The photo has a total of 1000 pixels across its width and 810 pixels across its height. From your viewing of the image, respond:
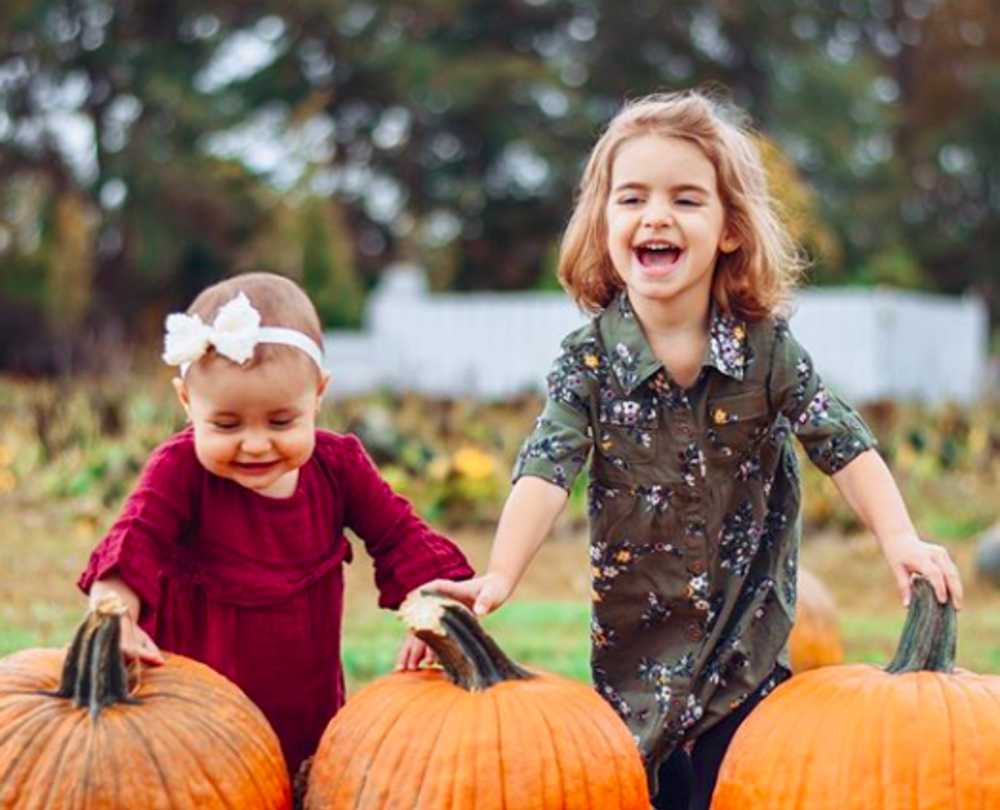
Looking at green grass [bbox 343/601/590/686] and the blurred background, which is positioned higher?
the blurred background

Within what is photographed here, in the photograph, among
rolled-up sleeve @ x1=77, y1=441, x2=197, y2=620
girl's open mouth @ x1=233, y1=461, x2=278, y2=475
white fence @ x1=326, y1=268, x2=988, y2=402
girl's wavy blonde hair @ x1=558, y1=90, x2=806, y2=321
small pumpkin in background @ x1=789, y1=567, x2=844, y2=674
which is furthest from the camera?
white fence @ x1=326, y1=268, x2=988, y2=402

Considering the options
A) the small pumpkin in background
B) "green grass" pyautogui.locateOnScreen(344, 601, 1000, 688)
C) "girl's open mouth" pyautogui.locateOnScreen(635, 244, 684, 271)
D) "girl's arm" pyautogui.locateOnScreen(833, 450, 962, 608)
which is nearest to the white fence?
"green grass" pyautogui.locateOnScreen(344, 601, 1000, 688)

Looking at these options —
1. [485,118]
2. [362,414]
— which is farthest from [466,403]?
[485,118]

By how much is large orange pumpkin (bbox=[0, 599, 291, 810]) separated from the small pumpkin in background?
2.54 m

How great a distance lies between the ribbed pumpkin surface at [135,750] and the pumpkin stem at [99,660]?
0.06 feet

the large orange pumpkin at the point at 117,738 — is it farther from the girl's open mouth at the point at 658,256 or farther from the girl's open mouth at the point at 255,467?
the girl's open mouth at the point at 658,256

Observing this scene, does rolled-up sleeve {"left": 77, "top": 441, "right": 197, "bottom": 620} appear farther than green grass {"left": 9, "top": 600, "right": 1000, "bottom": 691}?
No

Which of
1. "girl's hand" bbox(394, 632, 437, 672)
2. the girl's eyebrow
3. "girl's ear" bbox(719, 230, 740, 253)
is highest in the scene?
the girl's eyebrow

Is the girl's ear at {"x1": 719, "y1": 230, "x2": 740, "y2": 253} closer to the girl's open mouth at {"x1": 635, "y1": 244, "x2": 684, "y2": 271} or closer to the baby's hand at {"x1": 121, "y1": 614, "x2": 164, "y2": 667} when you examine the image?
the girl's open mouth at {"x1": 635, "y1": 244, "x2": 684, "y2": 271}

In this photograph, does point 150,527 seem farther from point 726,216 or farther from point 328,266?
point 328,266

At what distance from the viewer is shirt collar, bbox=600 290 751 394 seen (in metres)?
3.11

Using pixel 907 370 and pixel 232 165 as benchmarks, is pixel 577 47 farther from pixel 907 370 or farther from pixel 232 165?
pixel 907 370

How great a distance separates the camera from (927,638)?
8.74ft

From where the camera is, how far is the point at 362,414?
9.62 meters
